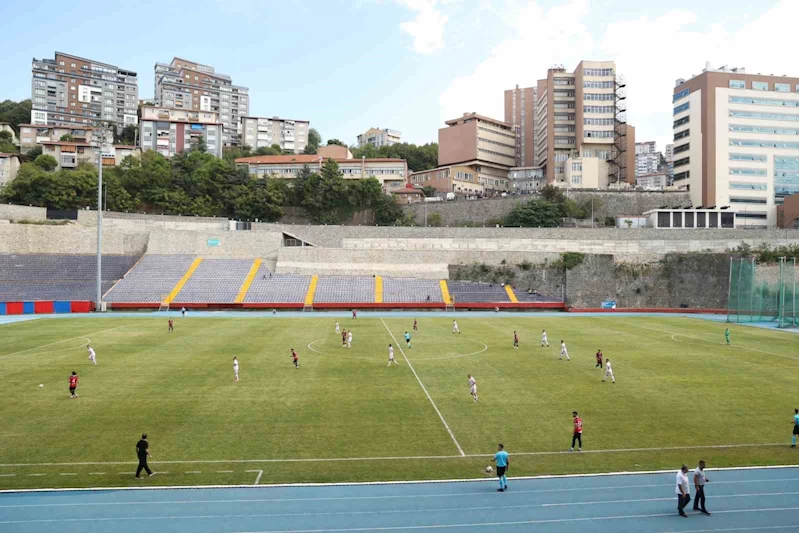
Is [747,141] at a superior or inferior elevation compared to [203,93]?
inferior

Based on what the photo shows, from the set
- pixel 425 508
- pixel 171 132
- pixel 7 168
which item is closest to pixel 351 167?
pixel 171 132

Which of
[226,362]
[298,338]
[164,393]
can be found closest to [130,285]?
[298,338]

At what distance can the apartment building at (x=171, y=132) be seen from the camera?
12525cm

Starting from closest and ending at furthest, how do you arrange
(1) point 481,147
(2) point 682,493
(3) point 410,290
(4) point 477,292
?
(2) point 682,493, (3) point 410,290, (4) point 477,292, (1) point 481,147

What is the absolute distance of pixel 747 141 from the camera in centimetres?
9169

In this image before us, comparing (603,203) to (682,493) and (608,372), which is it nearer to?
(608,372)

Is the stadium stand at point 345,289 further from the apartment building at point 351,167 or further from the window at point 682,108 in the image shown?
the window at point 682,108

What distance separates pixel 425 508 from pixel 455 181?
106758mm

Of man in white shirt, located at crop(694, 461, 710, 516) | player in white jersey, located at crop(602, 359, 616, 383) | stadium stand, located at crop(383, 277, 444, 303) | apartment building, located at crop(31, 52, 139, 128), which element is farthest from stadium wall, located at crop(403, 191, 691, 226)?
apartment building, located at crop(31, 52, 139, 128)

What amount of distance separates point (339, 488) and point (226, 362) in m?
18.0

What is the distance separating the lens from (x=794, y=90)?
93188mm

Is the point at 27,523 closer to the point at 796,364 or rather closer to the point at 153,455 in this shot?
the point at 153,455

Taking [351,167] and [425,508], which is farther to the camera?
[351,167]

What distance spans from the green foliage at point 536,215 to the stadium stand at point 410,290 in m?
23.9
